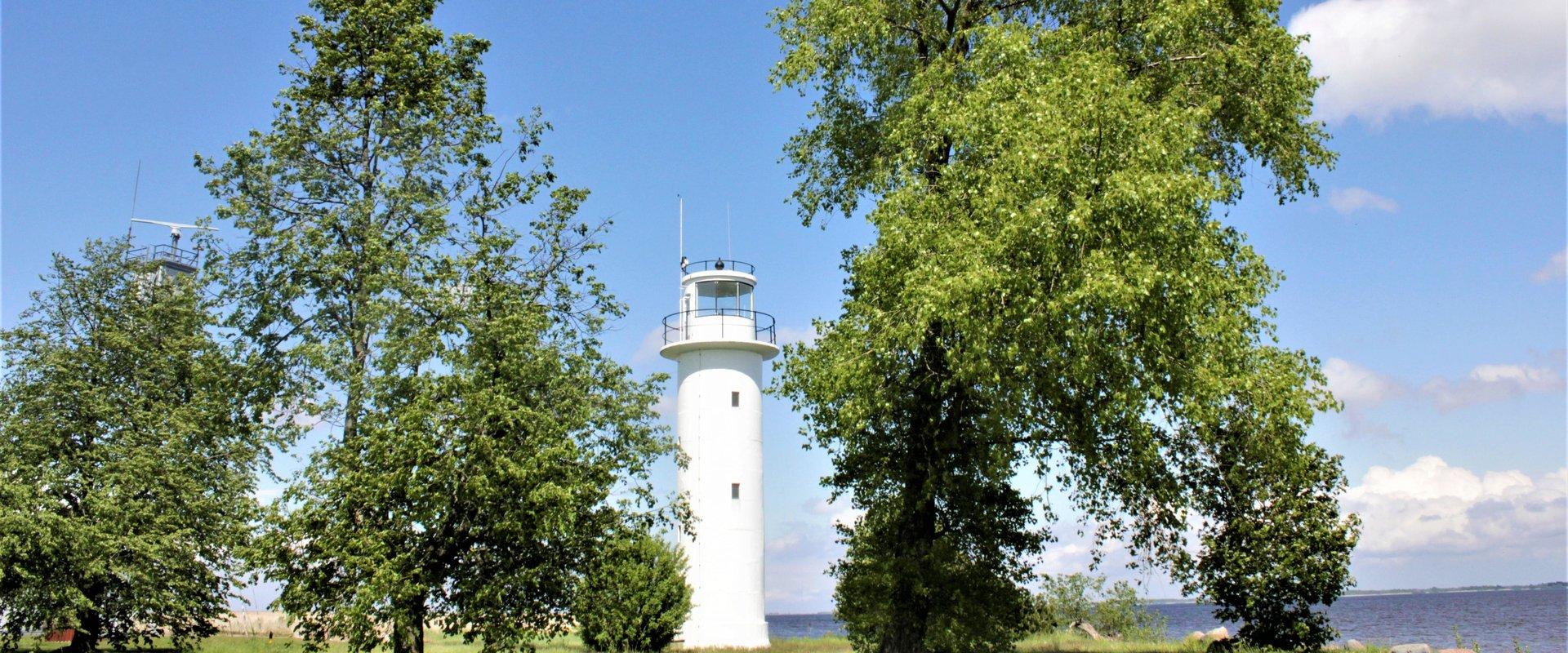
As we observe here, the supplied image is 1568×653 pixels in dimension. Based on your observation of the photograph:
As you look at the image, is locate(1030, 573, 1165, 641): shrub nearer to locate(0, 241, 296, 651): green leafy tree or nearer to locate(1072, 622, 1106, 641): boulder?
locate(1072, 622, 1106, 641): boulder

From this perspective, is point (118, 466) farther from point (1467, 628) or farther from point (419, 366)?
point (1467, 628)

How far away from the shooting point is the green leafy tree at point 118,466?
19.3 m

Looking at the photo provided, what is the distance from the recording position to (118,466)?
65.7 ft

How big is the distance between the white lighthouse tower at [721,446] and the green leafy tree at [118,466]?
10012 mm

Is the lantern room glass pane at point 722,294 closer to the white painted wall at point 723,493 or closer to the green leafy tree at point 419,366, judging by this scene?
the white painted wall at point 723,493

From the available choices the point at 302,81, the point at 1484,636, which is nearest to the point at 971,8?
the point at 302,81

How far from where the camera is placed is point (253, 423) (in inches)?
707

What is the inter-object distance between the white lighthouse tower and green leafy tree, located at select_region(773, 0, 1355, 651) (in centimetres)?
968

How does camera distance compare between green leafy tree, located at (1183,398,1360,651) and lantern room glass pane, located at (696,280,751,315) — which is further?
lantern room glass pane, located at (696,280,751,315)

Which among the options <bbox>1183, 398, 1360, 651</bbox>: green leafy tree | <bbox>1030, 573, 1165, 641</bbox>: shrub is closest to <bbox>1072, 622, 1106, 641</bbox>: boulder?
<bbox>1030, 573, 1165, 641</bbox>: shrub

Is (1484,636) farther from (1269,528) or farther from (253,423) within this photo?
(253,423)

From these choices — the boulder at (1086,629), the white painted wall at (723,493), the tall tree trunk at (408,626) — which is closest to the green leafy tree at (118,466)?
the tall tree trunk at (408,626)

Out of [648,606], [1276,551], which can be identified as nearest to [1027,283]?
[1276,551]

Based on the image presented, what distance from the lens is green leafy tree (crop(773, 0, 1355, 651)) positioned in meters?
13.0
